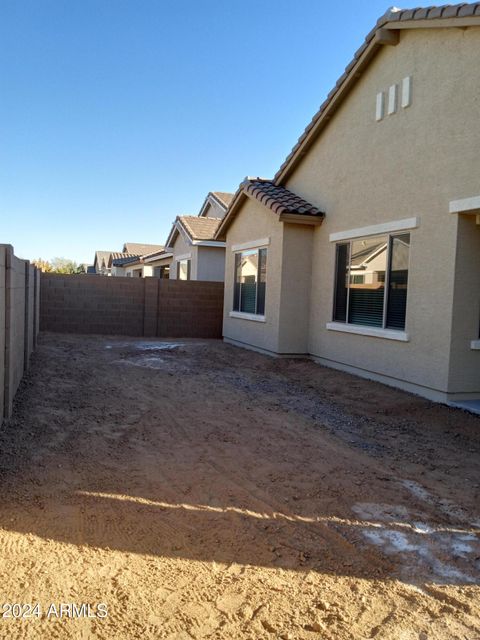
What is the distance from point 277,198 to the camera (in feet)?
43.6

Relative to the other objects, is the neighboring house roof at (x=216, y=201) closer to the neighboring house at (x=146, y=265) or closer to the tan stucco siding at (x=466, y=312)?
the neighboring house at (x=146, y=265)

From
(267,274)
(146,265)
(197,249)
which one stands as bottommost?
(267,274)

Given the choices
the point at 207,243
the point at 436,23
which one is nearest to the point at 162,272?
the point at 207,243

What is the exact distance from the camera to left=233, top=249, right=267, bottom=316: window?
14.6 meters

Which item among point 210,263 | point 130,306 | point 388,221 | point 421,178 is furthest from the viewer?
point 210,263

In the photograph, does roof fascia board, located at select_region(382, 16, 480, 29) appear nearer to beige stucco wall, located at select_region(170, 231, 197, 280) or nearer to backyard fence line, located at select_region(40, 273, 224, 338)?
backyard fence line, located at select_region(40, 273, 224, 338)

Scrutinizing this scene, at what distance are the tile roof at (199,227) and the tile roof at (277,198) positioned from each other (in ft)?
18.6

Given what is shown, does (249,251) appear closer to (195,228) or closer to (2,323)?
(195,228)

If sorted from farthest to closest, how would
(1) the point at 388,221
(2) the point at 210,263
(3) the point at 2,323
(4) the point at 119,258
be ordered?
(4) the point at 119,258
(2) the point at 210,263
(1) the point at 388,221
(3) the point at 2,323

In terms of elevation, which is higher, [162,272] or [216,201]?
[216,201]

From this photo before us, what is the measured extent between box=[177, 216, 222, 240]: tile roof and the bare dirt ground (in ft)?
43.5

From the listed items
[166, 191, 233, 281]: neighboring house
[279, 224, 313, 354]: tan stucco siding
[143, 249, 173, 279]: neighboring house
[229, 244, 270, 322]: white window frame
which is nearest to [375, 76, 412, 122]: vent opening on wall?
[279, 224, 313, 354]: tan stucco siding

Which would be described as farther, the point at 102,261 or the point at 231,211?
the point at 102,261

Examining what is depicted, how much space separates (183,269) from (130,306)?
5421 mm
